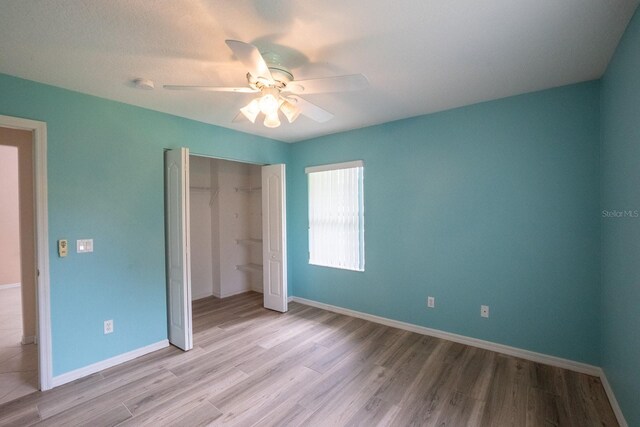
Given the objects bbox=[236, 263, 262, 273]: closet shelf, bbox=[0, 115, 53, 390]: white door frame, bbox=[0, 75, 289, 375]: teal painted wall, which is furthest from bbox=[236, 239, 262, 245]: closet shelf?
bbox=[0, 115, 53, 390]: white door frame

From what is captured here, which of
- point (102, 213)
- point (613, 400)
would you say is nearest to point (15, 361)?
point (102, 213)

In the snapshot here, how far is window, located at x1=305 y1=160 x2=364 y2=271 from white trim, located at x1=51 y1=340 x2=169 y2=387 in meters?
2.19

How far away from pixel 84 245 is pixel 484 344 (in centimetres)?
391

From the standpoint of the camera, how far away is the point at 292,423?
1.88 metres

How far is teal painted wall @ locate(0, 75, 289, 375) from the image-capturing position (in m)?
2.32

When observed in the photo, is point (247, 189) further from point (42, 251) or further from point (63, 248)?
point (42, 251)

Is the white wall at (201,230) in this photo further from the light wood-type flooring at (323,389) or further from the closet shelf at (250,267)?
the light wood-type flooring at (323,389)

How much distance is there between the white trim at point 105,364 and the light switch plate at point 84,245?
1029mm

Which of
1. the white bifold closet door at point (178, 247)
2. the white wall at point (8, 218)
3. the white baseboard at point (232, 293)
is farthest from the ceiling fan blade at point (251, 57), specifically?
the white wall at point (8, 218)

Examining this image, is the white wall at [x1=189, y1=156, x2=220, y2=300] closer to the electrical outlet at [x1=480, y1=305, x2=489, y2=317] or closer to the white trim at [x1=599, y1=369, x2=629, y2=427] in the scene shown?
the electrical outlet at [x1=480, y1=305, x2=489, y2=317]

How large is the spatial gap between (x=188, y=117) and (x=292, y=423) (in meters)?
3.09

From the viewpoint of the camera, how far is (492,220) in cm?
278

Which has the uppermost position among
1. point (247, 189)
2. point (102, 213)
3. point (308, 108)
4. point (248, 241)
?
point (308, 108)

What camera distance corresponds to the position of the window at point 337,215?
3.75 metres
